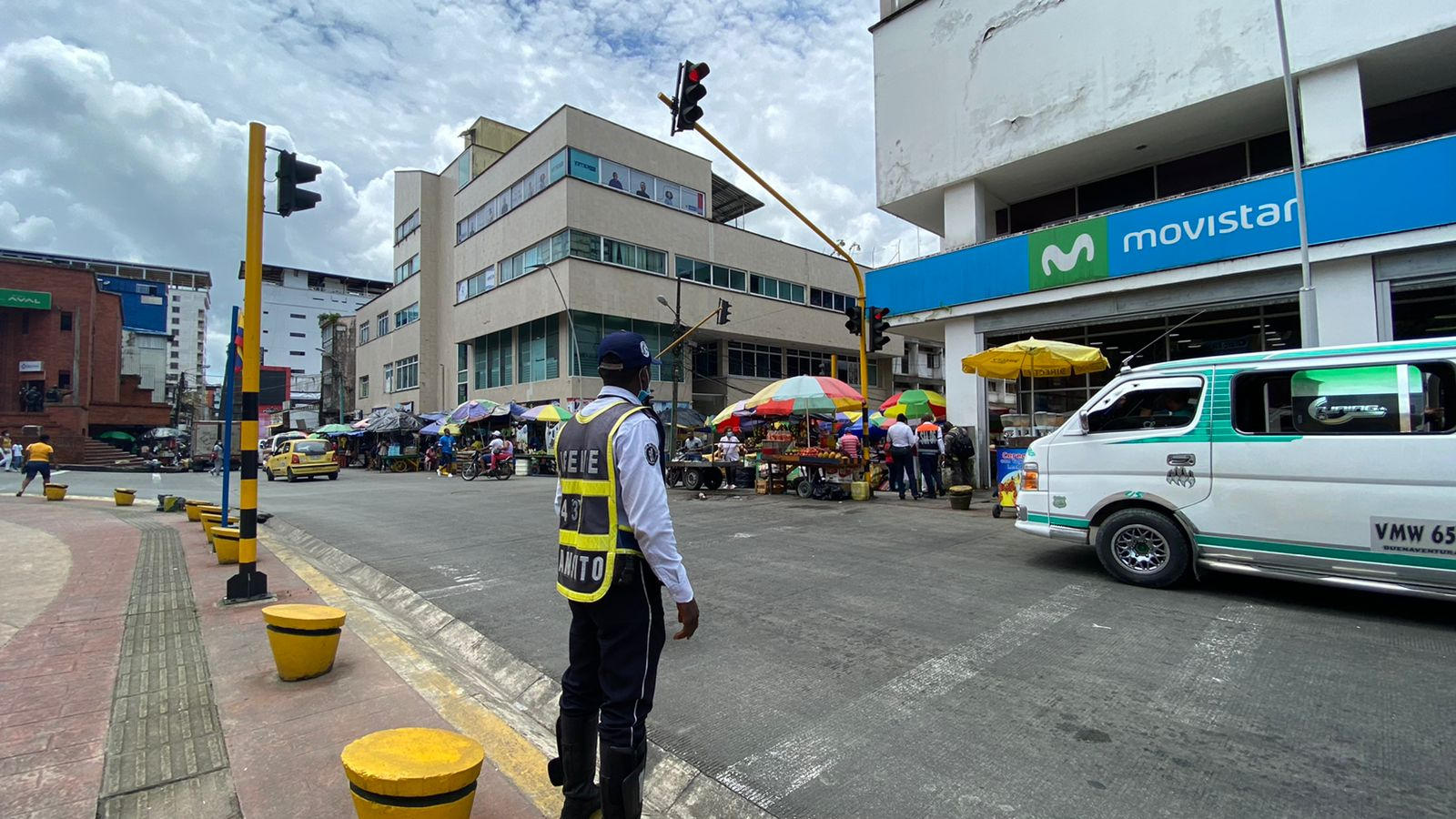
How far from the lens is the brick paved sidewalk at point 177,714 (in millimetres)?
2802

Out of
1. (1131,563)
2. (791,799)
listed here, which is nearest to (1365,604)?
(1131,563)

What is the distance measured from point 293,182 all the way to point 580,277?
26.2 meters

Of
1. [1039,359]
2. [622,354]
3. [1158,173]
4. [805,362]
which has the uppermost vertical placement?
[1158,173]

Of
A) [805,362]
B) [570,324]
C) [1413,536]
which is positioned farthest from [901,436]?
[805,362]

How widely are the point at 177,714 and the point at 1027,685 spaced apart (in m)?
4.84

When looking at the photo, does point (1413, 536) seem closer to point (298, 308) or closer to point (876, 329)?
point (876, 329)

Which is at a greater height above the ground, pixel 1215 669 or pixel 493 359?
pixel 493 359

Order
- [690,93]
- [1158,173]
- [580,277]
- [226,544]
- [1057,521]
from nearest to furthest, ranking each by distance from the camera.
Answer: [1057,521] → [226,544] → [690,93] → [1158,173] → [580,277]

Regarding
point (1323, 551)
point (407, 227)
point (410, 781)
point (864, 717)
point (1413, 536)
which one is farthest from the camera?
point (407, 227)

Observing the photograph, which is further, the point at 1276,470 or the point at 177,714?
the point at 1276,470

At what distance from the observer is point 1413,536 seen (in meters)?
4.92

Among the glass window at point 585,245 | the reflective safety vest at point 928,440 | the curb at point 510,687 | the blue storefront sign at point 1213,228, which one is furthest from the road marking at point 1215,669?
the glass window at point 585,245

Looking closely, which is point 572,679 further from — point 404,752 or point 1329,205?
point 1329,205

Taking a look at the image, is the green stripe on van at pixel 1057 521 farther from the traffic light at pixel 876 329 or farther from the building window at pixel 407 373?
the building window at pixel 407 373
